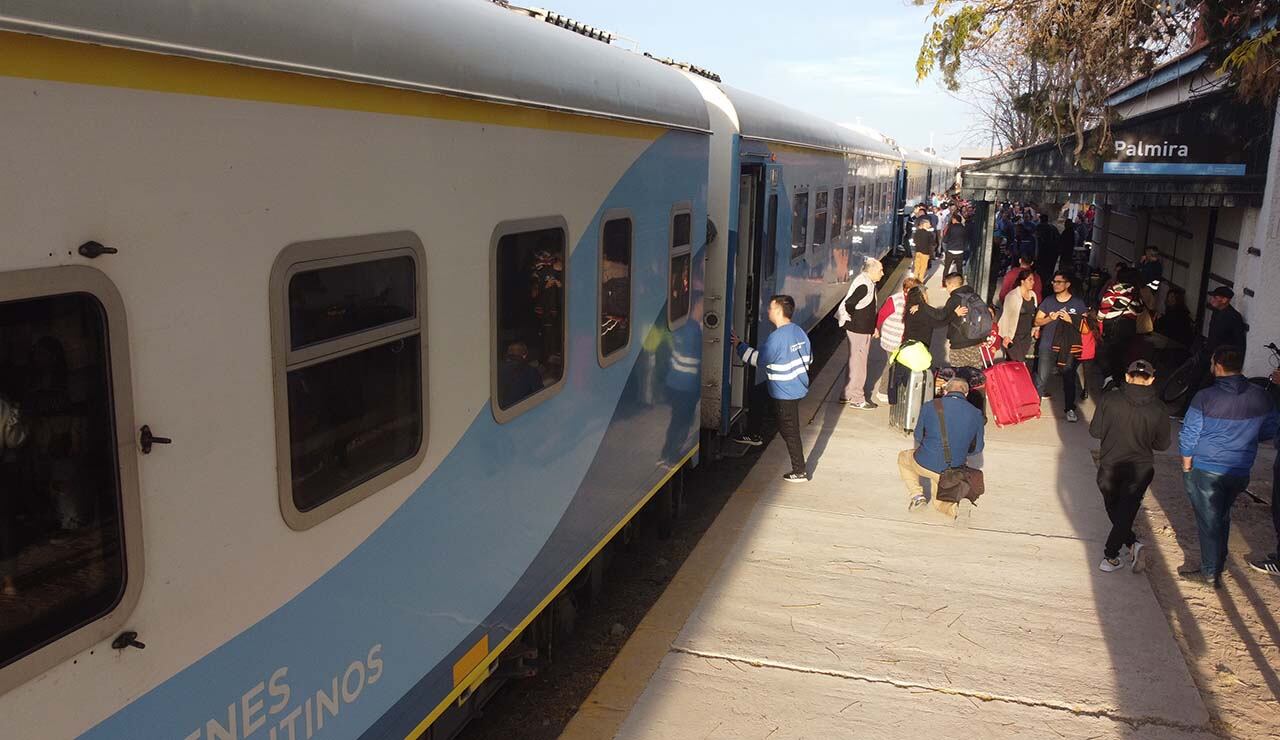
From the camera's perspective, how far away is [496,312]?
395 cm

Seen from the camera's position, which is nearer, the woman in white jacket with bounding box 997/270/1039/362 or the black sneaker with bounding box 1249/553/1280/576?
the black sneaker with bounding box 1249/553/1280/576

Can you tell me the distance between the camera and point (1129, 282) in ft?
39.5

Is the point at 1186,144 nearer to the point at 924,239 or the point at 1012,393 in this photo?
the point at 1012,393

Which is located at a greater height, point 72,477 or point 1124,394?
point 72,477

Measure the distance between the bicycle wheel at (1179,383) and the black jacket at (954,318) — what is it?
2362mm

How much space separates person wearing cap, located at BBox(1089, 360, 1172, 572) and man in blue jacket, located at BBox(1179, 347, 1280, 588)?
0.60 feet

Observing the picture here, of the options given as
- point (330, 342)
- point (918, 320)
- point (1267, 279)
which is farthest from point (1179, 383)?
point (330, 342)

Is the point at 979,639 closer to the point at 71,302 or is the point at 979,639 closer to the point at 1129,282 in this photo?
the point at 71,302

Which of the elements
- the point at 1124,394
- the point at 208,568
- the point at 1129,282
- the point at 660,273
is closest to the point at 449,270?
the point at 208,568

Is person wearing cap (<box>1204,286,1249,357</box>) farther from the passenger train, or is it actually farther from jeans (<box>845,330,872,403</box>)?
the passenger train

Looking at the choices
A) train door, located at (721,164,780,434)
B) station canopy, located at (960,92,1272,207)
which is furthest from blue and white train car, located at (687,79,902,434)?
station canopy, located at (960,92,1272,207)

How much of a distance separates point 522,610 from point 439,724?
586 millimetres

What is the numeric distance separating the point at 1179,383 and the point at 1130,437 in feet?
16.0

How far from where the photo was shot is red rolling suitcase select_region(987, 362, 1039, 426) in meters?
10.3
